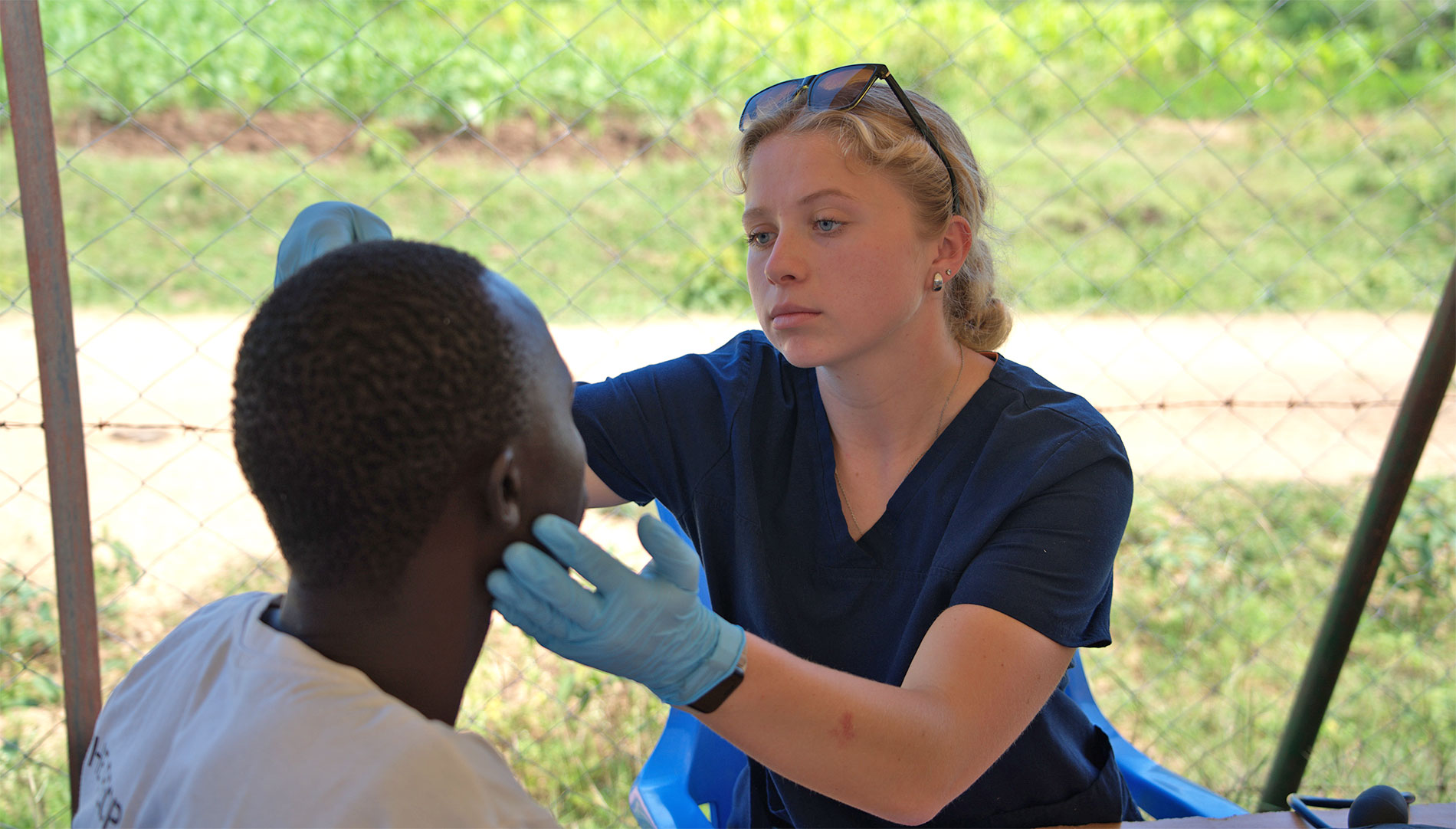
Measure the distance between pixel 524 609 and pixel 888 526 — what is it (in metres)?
0.70

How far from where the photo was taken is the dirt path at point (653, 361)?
11.1 ft

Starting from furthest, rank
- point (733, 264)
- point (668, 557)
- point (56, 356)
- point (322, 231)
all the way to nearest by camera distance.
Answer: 1. point (733, 264)
2. point (56, 356)
3. point (322, 231)
4. point (668, 557)

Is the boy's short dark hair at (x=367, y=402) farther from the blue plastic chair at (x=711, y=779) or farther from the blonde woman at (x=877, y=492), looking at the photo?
the blue plastic chair at (x=711, y=779)

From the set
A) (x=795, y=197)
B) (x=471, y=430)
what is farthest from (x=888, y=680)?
(x=471, y=430)

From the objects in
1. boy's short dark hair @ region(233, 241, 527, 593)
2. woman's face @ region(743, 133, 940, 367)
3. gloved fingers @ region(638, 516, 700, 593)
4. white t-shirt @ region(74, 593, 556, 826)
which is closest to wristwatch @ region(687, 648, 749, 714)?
gloved fingers @ region(638, 516, 700, 593)

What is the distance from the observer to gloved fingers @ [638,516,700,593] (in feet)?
3.38

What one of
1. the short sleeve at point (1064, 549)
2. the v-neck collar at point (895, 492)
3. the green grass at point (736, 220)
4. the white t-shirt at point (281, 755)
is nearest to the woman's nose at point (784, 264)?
the v-neck collar at point (895, 492)

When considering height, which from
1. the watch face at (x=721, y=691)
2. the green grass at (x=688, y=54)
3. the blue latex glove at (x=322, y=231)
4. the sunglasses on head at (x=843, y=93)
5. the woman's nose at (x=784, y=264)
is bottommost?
the watch face at (x=721, y=691)

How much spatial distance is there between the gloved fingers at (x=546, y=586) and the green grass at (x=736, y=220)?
11.0 feet

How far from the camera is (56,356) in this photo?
1480mm

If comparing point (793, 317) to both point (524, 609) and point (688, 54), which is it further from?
point (688, 54)

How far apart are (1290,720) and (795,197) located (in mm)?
1682

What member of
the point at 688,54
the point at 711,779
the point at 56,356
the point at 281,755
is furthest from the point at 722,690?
the point at 688,54

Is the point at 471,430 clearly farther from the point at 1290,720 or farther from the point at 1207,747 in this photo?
the point at 1207,747
